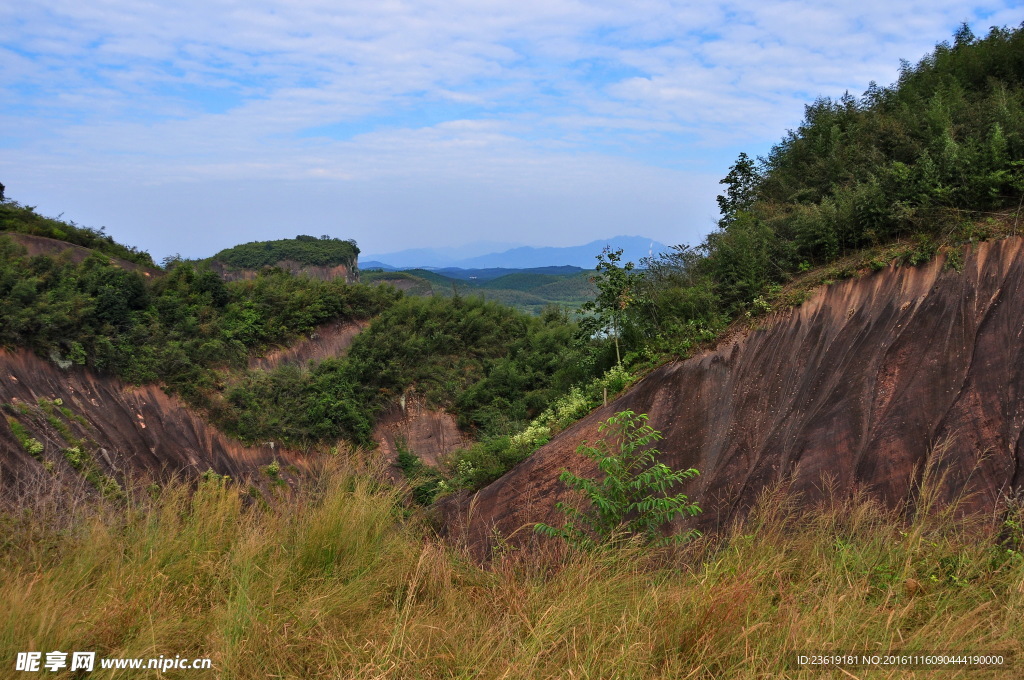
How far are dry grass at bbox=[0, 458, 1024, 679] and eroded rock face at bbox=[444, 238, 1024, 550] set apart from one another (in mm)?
2054

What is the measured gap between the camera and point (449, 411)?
2412 cm

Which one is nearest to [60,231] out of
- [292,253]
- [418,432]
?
[418,432]

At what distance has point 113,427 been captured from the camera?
54.7 feet

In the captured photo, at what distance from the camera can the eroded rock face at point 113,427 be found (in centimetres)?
1429

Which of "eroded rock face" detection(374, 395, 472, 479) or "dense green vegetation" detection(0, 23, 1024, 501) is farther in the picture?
"eroded rock face" detection(374, 395, 472, 479)

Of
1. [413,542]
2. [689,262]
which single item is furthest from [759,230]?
[413,542]

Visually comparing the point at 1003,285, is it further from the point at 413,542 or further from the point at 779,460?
the point at 413,542

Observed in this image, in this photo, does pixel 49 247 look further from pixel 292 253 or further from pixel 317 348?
pixel 292 253

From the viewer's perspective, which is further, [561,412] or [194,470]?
[194,470]

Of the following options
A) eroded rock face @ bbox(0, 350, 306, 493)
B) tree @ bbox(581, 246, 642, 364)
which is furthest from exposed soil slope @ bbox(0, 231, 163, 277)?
tree @ bbox(581, 246, 642, 364)

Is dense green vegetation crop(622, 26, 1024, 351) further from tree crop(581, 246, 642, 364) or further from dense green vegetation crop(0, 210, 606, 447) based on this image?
dense green vegetation crop(0, 210, 606, 447)

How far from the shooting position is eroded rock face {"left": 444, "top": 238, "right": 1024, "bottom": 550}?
694 cm

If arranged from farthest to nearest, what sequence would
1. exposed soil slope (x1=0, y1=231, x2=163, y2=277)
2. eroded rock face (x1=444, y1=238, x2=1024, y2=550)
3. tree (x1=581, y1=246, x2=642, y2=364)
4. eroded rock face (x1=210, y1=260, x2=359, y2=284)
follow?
eroded rock face (x1=210, y1=260, x2=359, y2=284) → exposed soil slope (x1=0, y1=231, x2=163, y2=277) → tree (x1=581, y1=246, x2=642, y2=364) → eroded rock face (x1=444, y1=238, x2=1024, y2=550)

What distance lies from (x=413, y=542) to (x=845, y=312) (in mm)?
7493
